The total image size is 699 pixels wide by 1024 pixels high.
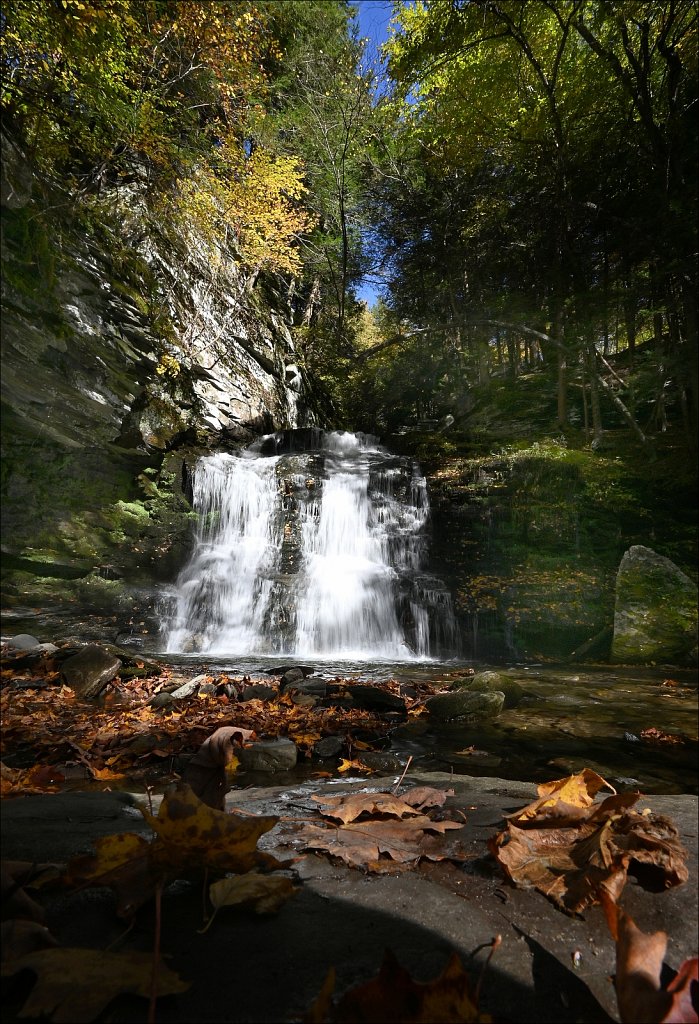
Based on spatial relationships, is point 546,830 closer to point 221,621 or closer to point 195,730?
point 195,730

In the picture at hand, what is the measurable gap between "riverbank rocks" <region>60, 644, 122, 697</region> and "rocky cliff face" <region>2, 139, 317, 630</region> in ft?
14.5

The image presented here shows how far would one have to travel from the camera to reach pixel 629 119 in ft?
32.1

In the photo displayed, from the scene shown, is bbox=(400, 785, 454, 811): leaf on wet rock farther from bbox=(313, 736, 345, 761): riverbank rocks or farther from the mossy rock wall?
the mossy rock wall

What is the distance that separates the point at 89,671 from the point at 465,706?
3921 mm

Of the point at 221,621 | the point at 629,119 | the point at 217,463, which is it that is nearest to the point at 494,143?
the point at 629,119

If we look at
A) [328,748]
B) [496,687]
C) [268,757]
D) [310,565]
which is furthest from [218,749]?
[310,565]

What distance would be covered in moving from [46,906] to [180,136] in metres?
14.3

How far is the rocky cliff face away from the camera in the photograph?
912 centimetres

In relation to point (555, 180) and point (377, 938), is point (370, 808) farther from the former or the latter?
point (555, 180)

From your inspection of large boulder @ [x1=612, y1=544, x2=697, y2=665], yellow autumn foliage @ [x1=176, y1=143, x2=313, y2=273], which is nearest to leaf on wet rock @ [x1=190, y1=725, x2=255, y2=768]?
large boulder @ [x1=612, y1=544, x2=697, y2=665]

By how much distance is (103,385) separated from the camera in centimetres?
1078

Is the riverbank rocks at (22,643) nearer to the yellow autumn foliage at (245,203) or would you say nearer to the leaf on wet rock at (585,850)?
the leaf on wet rock at (585,850)

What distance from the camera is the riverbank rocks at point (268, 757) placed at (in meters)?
3.19

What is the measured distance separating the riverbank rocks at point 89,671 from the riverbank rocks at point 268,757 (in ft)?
9.26
